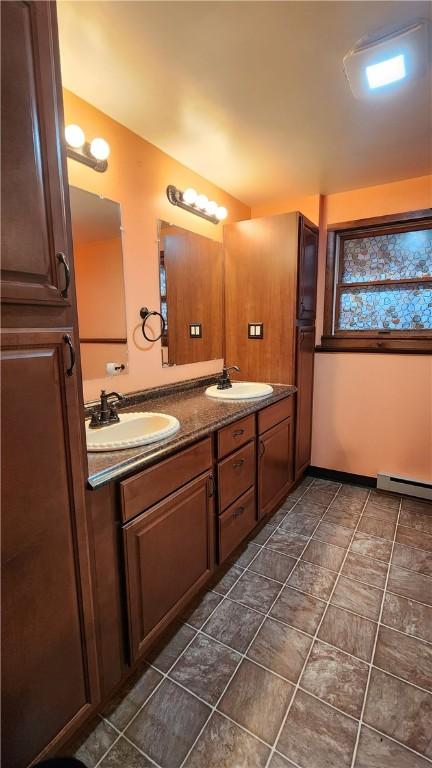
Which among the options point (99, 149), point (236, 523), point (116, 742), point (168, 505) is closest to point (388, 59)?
point (99, 149)

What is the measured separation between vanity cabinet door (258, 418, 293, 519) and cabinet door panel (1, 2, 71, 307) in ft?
4.92

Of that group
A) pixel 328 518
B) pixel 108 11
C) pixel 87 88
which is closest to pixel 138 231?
pixel 87 88

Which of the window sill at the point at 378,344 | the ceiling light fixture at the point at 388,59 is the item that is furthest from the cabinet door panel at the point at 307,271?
the ceiling light fixture at the point at 388,59

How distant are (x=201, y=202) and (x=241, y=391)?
4.17ft

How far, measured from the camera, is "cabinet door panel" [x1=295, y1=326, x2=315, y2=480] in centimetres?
250

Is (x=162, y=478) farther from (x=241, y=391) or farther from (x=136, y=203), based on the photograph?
(x=136, y=203)

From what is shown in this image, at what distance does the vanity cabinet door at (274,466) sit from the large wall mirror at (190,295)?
74cm

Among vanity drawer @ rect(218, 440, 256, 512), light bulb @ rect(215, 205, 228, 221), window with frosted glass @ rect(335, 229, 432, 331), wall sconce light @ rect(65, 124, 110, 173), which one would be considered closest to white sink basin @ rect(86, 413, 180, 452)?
vanity drawer @ rect(218, 440, 256, 512)

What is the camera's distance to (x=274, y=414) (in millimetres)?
2143

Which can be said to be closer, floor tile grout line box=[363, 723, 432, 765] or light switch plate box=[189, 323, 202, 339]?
floor tile grout line box=[363, 723, 432, 765]

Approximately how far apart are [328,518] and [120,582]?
65.0 inches

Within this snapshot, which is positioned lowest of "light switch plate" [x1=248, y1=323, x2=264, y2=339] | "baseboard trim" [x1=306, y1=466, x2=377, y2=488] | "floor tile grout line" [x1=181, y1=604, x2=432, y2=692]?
"floor tile grout line" [x1=181, y1=604, x2=432, y2=692]

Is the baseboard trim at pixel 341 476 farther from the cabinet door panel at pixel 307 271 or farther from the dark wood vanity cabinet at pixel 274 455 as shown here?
the cabinet door panel at pixel 307 271

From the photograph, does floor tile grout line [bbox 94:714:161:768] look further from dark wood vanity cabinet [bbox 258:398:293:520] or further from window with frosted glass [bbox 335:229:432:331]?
window with frosted glass [bbox 335:229:432:331]
